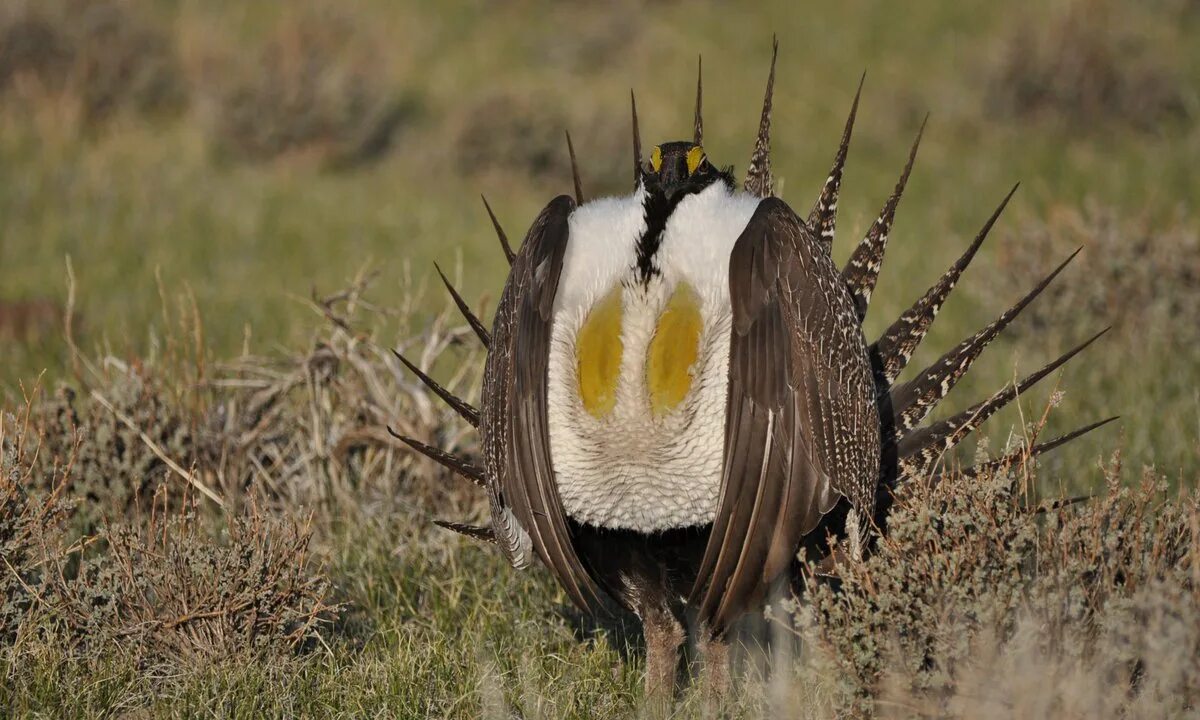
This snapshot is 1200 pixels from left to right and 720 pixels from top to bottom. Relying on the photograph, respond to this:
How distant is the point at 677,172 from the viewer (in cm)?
240

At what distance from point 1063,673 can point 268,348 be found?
313 centimetres

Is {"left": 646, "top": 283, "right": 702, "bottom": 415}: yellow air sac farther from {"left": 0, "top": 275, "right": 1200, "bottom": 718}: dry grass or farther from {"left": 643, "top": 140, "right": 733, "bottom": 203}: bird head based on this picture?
{"left": 0, "top": 275, "right": 1200, "bottom": 718}: dry grass

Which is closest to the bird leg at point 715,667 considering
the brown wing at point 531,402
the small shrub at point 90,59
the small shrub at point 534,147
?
Result: the brown wing at point 531,402

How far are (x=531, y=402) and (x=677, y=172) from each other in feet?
1.52

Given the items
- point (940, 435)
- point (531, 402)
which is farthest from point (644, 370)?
point (940, 435)

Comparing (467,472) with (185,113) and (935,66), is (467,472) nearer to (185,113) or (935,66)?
(185,113)

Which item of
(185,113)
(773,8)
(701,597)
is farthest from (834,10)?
(701,597)

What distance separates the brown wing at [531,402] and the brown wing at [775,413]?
0.25 metres

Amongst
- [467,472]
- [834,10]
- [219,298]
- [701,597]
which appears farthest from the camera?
[834,10]

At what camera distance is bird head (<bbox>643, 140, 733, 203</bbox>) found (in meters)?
2.38

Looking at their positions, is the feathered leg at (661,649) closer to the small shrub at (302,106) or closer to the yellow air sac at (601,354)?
the yellow air sac at (601,354)

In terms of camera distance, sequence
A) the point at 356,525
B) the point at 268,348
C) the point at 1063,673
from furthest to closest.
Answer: the point at 268,348 < the point at 356,525 < the point at 1063,673

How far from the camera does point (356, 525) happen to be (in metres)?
3.53

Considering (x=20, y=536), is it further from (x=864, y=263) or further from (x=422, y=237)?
(x=422, y=237)
